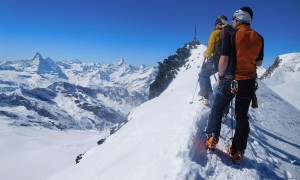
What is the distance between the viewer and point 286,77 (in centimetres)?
4903

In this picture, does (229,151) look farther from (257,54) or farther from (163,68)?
(163,68)

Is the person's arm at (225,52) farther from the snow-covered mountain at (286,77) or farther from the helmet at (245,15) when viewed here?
the snow-covered mountain at (286,77)

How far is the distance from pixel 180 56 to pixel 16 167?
3765 inches

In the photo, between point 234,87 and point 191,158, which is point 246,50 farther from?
point 191,158

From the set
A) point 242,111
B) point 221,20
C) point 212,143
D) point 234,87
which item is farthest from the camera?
point 221,20

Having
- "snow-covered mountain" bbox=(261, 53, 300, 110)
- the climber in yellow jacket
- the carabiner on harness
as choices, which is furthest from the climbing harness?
"snow-covered mountain" bbox=(261, 53, 300, 110)

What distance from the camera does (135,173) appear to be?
7.03 metres

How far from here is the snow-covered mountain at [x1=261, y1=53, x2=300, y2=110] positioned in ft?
141

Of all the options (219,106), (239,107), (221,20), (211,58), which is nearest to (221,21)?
(221,20)

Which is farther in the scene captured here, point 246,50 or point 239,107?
point 239,107

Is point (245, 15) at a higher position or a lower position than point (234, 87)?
higher

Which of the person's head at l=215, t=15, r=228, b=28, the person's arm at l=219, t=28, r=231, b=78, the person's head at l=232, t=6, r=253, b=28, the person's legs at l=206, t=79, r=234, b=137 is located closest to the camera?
the person's arm at l=219, t=28, r=231, b=78

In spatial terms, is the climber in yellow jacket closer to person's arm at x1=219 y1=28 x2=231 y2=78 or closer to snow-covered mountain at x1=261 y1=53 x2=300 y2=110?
person's arm at x1=219 y1=28 x2=231 y2=78

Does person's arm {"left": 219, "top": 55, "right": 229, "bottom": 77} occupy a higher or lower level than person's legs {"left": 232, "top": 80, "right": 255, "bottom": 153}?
higher
